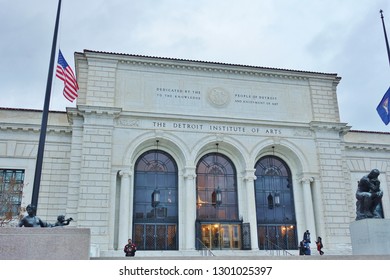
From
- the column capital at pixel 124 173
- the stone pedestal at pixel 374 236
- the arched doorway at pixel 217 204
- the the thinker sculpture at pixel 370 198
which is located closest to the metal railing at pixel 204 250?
the arched doorway at pixel 217 204

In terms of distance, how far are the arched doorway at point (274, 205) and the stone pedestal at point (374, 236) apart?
12047mm

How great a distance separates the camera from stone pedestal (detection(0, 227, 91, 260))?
1044 cm

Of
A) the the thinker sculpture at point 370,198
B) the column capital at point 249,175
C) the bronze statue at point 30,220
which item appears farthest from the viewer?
the column capital at point 249,175

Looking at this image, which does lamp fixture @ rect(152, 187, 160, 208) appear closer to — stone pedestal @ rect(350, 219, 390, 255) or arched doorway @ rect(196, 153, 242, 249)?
arched doorway @ rect(196, 153, 242, 249)

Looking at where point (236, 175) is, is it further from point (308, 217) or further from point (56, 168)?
point (56, 168)

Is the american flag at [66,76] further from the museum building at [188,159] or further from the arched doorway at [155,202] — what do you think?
the arched doorway at [155,202]

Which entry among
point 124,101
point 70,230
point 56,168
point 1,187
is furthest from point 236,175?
point 70,230

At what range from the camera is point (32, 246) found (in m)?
10.5

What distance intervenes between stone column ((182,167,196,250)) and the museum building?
6cm

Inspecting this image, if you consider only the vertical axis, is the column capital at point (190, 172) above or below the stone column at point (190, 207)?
above

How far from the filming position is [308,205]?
88.9 feet

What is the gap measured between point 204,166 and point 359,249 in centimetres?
1391

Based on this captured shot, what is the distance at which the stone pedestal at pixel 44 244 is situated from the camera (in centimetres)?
1044

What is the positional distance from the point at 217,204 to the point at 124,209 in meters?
6.21
